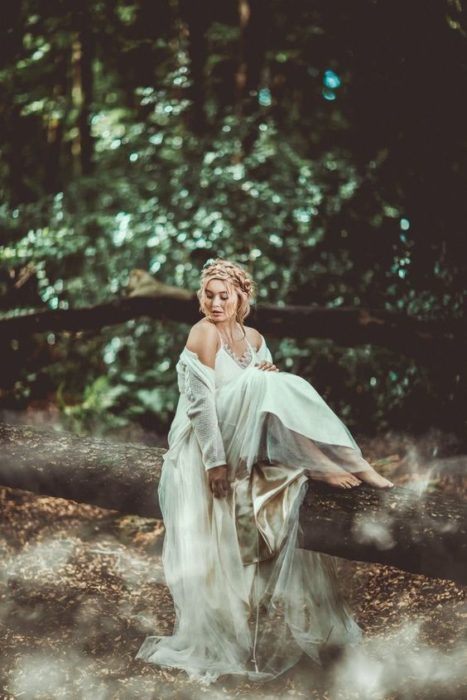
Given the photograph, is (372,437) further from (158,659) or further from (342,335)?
(158,659)

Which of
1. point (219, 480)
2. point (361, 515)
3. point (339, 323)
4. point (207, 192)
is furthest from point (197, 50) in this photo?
point (361, 515)

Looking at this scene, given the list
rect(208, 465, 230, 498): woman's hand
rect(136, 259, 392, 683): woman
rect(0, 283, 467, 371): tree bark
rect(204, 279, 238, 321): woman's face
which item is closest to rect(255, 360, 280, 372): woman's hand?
rect(136, 259, 392, 683): woman

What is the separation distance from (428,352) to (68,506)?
332cm

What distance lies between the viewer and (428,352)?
17.8 feet

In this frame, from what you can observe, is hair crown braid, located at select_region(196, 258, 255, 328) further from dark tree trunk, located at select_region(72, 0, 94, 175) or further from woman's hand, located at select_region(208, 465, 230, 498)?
dark tree trunk, located at select_region(72, 0, 94, 175)

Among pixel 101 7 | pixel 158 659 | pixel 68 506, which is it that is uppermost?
pixel 101 7

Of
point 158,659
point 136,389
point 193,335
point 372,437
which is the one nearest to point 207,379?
point 193,335

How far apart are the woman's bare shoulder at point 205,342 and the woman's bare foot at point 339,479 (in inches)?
30.9

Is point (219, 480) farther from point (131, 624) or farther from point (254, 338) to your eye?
point (131, 624)

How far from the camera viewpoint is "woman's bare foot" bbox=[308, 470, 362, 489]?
329 cm

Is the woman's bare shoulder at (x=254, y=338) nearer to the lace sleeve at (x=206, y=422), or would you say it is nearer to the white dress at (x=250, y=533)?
the white dress at (x=250, y=533)

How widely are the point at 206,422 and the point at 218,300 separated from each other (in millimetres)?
639

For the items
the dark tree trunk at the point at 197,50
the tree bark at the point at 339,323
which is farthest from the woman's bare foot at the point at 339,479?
the dark tree trunk at the point at 197,50

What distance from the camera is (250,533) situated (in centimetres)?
320
